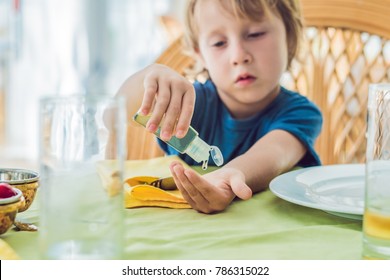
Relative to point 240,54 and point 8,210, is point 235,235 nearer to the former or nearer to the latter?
point 8,210

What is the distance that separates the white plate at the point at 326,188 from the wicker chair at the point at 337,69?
34 centimetres

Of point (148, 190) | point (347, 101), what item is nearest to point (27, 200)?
point (148, 190)

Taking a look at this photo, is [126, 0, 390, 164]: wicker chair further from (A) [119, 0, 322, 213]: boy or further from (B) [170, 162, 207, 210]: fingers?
(B) [170, 162, 207, 210]: fingers

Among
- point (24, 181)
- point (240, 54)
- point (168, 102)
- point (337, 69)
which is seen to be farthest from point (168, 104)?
point (337, 69)

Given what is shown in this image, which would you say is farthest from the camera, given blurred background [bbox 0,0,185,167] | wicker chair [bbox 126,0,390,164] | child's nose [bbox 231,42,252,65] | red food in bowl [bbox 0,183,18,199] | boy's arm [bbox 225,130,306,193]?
blurred background [bbox 0,0,185,167]

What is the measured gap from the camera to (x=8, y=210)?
0.35m

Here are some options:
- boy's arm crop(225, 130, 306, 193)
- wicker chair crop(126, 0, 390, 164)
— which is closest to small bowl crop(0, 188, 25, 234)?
boy's arm crop(225, 130, 306, 193)

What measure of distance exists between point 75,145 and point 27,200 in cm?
16

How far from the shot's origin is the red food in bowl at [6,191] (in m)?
0.37

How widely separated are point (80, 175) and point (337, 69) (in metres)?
0.68

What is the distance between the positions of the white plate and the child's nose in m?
0.21

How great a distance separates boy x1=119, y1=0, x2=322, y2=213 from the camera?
627 mm

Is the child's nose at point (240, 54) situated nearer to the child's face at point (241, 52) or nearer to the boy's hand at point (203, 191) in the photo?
the child's face at point (241, 52)

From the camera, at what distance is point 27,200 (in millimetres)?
415
